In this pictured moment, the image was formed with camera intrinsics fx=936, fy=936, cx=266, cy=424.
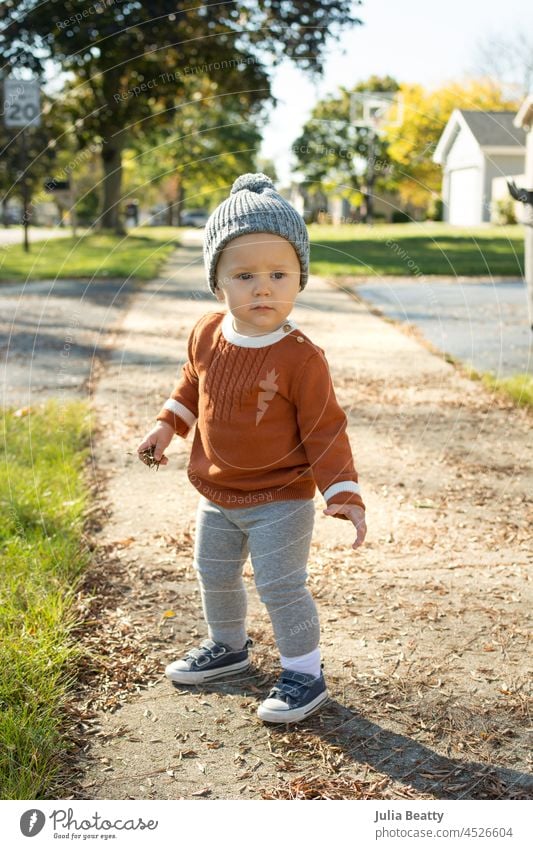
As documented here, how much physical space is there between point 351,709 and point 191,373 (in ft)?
3.43

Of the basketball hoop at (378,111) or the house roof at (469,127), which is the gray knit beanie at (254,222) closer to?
the basketball hoop at (378,111)

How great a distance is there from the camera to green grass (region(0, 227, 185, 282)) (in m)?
13.0

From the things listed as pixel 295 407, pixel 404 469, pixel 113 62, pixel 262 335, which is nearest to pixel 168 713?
pixel 295 407

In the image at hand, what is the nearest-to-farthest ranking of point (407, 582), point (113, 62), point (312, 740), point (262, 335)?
point (312, 740) → point (262, 335) → point (407, 582) → point (113, 62)

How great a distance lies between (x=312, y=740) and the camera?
2.37 metres

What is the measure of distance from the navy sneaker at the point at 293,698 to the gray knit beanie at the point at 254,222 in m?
1.08

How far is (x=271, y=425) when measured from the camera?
2488 mm

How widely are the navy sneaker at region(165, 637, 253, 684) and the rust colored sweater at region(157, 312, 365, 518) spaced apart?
471 mm

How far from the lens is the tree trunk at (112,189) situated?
1153 cm

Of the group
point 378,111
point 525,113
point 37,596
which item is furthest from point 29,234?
point 37,596

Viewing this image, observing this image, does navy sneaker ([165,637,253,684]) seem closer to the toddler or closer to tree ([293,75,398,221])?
the toddler
